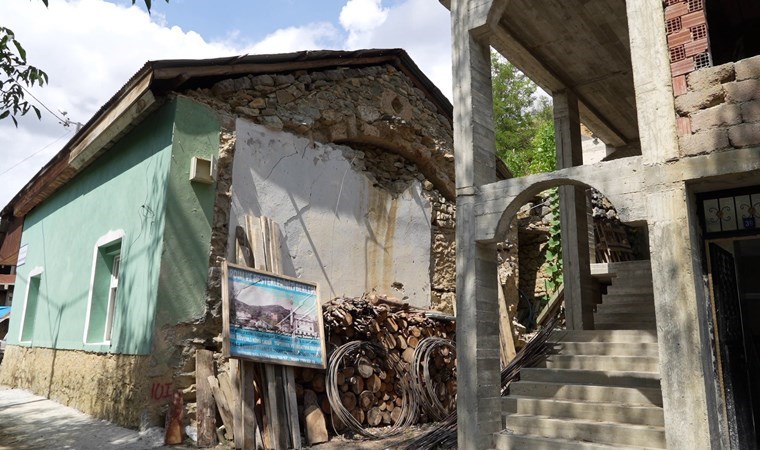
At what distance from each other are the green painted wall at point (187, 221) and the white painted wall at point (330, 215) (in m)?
0.39

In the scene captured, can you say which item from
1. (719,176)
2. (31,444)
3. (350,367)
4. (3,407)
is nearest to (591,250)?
(350,367)

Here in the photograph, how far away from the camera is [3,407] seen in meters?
8.62

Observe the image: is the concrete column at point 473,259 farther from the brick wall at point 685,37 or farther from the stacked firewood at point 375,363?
the stacked firewood at point 375,363

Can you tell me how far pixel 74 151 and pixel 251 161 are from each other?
3.51 metres

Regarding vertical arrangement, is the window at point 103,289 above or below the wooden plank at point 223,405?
above

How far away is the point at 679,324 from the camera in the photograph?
3.96m

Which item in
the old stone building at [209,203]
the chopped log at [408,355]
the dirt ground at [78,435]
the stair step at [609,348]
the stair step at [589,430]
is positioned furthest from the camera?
the chopped log at [408,355]

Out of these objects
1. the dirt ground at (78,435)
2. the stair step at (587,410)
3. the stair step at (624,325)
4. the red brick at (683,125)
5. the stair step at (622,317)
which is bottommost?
the dirt ground at (78,435)

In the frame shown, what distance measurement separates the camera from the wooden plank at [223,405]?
6113 millimetres

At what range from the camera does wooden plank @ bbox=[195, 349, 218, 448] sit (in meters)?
6.01

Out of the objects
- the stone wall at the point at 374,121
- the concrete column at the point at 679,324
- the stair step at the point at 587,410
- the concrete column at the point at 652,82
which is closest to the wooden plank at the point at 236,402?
the stair step at the point at 587,410

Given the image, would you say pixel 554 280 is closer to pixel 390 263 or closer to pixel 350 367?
pixel 390 263

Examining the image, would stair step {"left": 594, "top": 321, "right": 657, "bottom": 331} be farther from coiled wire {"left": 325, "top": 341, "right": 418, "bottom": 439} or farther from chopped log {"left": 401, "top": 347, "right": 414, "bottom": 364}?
coiled wire {"left": 325, "top": 341, "right": 418, "bottom": 439}

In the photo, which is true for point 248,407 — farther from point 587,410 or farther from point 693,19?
point 693,19
